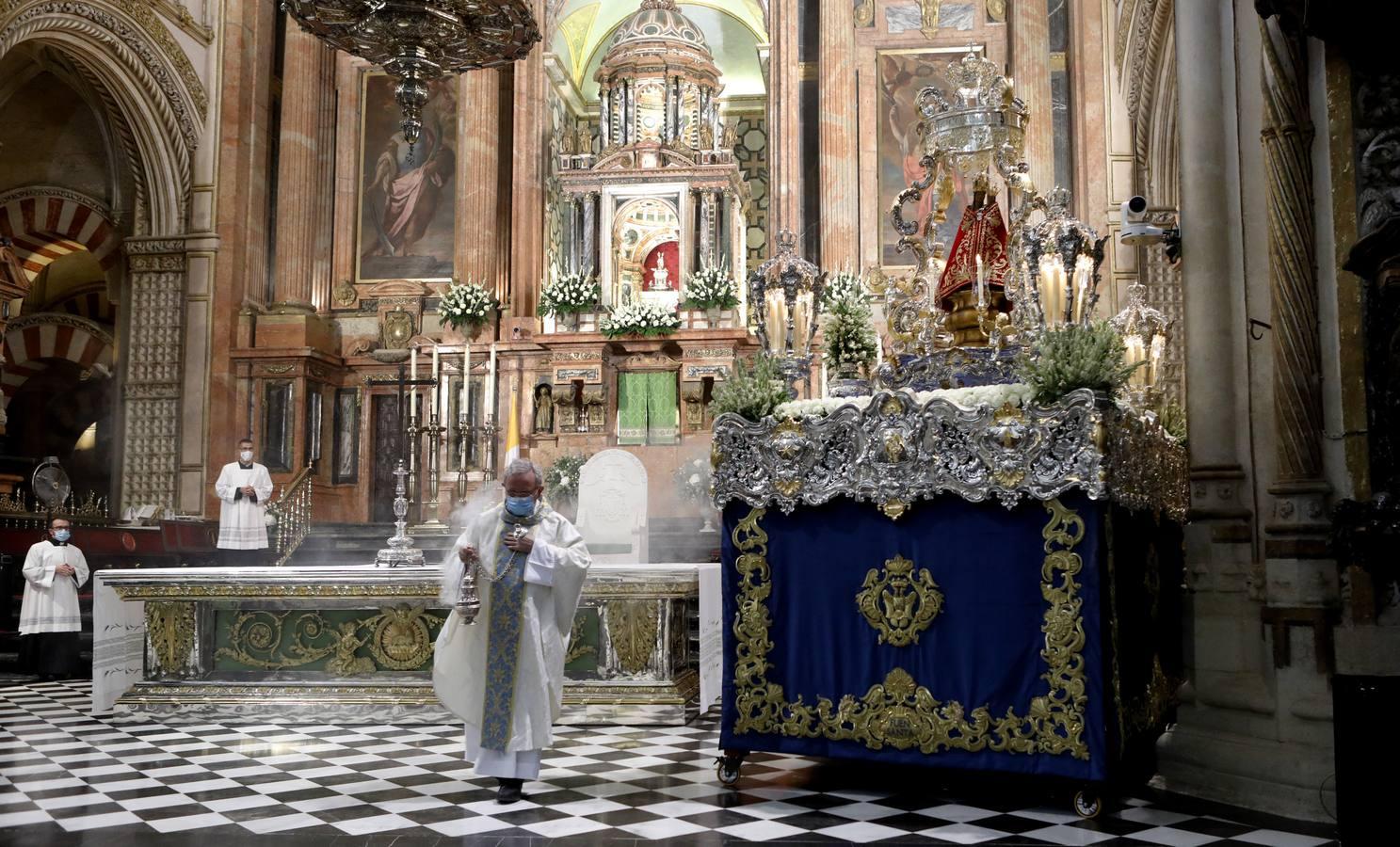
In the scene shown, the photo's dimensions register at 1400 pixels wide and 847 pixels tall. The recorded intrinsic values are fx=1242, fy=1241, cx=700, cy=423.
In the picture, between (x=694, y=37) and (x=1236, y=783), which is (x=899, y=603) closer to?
(x=1236, y=783)

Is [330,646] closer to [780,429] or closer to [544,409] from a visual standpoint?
[780,429]

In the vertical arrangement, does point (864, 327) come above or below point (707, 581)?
above

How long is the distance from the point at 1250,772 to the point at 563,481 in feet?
31.3

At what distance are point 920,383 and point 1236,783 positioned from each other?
2.51 meters

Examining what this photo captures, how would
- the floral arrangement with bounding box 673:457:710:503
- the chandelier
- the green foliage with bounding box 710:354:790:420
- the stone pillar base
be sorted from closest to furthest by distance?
the stone pillar base
the green foliage with bounding box 710:354:790:420
the chandelier
the floral arrangement with bounding box 673:457:710:503

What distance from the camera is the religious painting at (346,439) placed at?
17.4m

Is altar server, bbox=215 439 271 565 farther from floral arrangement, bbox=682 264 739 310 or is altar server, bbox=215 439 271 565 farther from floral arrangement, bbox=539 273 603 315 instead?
floral arrangement, bbox=682 264 739 310

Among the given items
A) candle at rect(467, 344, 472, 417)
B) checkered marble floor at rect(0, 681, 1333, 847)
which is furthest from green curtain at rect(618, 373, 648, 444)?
checkered marble floor at rect(0, 681, 1333, 847)

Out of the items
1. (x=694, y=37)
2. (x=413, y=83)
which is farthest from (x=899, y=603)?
(x=694, y=37)

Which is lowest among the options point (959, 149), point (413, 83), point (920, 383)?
point (920, 383)

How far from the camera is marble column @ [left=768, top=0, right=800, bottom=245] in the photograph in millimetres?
16609

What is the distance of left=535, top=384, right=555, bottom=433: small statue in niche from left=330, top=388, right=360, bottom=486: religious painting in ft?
8.93

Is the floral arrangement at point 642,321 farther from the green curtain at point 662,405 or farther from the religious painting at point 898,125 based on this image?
the religious painting at point 898,125

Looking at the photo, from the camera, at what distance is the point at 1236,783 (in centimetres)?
577
